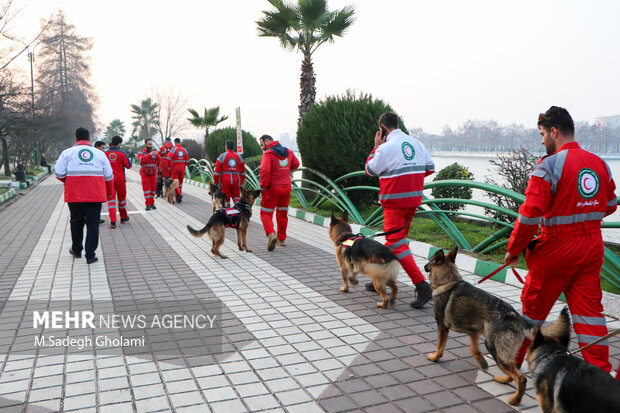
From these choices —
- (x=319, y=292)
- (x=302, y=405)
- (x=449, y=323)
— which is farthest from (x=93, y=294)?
(x=449, y=323)

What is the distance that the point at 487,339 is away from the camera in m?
3.19

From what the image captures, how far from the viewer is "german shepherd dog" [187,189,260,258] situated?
762cm

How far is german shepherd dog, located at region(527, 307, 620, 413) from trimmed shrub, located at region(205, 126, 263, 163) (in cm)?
2305

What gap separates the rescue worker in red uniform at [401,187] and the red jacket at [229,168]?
592 cm

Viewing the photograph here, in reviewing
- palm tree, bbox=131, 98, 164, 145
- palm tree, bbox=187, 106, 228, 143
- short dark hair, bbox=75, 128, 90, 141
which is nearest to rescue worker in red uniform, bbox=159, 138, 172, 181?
short dark hair, bbox=75, 128, 90, 141

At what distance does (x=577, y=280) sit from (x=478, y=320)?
0.72 meters

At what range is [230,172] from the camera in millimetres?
10602

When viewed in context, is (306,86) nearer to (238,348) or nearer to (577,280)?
(238,348)

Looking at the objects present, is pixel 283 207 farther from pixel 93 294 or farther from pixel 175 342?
pixel 175 342

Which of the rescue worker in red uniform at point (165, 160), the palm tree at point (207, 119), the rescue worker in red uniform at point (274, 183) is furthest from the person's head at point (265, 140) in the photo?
the palm tree at point (207, 119)

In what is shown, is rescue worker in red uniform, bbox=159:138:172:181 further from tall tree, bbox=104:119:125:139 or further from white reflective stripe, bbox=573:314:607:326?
tall tree, bbox=104:119:125:139

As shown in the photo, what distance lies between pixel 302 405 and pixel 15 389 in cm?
215

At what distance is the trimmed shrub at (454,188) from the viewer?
33.1ft

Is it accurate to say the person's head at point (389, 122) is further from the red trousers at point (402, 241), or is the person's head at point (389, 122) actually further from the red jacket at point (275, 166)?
the red jacket at point (275, 166)
